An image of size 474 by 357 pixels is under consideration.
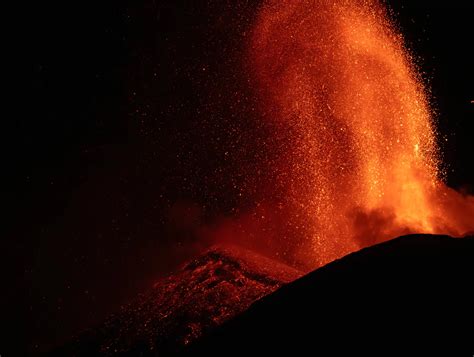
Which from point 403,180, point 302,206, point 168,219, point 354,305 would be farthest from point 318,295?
point 168,219

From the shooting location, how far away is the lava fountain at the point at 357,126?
566 inches

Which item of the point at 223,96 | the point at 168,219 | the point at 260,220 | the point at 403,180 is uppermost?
the point at 223,96

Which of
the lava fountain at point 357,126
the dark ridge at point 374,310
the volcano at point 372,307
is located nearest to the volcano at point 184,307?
the volcano at point 372,307

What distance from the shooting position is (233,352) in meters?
3.85

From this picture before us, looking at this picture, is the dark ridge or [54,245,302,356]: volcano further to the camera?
[54,245,302,356]: volcano

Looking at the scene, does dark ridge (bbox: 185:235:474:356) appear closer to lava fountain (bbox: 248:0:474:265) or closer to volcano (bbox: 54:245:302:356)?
volcano (bbox: 54:245:302:356)

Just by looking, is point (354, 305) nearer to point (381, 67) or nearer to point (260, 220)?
point (381, 67)

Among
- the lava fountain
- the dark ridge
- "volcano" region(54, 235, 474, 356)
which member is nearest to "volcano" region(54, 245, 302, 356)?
"volcano" region(54, 235, 474, 356)

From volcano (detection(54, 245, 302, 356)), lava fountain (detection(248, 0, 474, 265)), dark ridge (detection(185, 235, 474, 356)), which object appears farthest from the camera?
lava fountain (detection(248, 0, 474, 265))

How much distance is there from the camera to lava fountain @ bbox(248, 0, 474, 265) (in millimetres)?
14383

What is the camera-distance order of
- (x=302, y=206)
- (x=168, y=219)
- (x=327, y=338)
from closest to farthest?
(x=327, y=338)
(x=302, y=206)
(x=168, y=219)

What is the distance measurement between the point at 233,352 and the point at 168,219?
65.4 ft

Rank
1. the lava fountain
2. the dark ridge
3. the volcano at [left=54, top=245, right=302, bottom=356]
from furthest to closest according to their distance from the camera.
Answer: the lava fountain, the volcano at [left=54, top=245, right=302, bottom=356], the dark ridge

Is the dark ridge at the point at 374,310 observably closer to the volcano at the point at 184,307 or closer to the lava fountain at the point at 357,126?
the volcano at the point at 184,307
